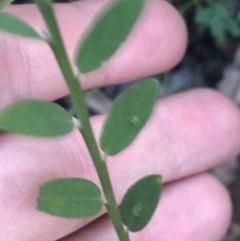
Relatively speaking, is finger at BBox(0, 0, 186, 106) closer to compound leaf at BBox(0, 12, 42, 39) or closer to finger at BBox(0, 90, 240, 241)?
finger at BBox(0, 90, 240, 241)

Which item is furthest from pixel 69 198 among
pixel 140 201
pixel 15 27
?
pixel 15 27

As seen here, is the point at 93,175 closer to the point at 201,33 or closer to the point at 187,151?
the point at 187,151

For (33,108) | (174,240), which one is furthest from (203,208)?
(33,108)

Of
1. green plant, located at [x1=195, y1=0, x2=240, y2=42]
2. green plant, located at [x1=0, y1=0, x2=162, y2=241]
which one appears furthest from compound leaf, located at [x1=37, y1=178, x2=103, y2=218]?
green plant, located at [x1=195, y1=0, x2=240, y2=42]

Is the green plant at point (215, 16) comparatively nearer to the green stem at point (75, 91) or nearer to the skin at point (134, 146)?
the skin at point (134, 146)

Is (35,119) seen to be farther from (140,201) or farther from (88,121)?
(140,201)
